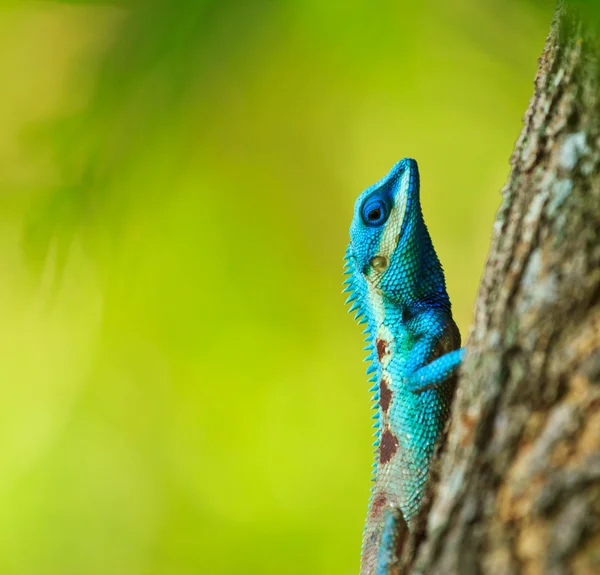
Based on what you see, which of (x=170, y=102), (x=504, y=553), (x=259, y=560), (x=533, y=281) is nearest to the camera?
(x=170, y=102)

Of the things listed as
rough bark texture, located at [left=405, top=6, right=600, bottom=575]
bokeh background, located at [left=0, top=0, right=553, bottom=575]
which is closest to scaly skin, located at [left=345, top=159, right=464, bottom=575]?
rough bark texture, located at [left=405, top=6, right=600, bottom=575]

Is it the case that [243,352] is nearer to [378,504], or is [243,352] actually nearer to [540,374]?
[378,504]

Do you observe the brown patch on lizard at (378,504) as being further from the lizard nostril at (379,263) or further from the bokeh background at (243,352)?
the bokeh background at (243,352)

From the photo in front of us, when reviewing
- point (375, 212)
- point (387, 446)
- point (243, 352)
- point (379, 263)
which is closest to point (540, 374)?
point (387, 446)

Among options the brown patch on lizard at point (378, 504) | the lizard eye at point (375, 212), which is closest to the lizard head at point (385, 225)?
the lizard eye at point (375, 212)

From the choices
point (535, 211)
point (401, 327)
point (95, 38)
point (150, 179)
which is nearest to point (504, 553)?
point (535, 211)

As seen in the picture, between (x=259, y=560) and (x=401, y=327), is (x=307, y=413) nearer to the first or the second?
(x=259, y=560)

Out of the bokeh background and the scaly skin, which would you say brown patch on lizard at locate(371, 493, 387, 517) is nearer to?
the scaly skin
